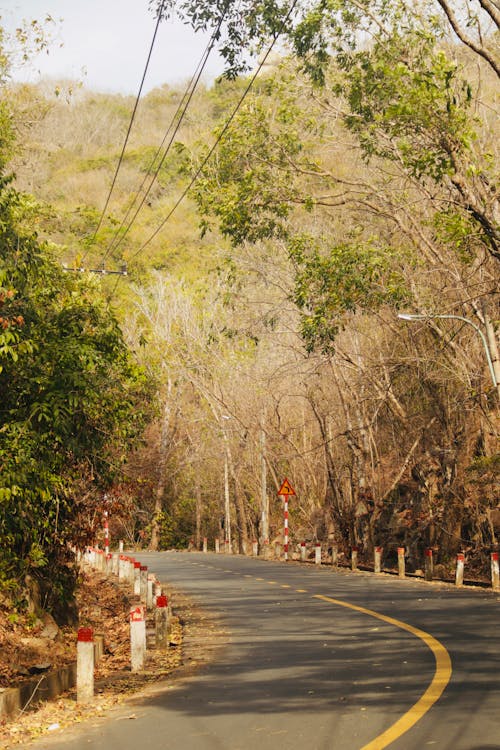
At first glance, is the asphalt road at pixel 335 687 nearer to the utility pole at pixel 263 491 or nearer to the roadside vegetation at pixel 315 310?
the roadside vegetation at pixel 315 310

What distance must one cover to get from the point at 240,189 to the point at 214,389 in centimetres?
2597

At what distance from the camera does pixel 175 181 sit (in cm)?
8306

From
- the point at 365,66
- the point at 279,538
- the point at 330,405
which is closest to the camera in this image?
the point at 365,66

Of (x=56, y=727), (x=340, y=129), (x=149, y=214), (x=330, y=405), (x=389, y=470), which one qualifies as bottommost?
(x=56, y=727)

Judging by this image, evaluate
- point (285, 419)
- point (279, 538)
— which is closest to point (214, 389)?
point (285, 419)

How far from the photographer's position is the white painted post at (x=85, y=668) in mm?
10406

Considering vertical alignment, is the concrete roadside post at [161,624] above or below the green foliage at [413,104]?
below

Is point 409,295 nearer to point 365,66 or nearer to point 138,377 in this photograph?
point 365,66

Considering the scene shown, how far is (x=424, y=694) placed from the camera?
926 cm

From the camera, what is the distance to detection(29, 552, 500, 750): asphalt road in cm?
786

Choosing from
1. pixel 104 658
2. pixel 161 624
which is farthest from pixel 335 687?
pixel 104 658

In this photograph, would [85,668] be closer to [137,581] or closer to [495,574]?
[137,581]

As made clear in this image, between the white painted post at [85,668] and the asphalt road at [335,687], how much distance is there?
0.66 m

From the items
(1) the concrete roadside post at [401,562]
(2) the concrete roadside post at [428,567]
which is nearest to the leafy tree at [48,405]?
(2) the concrete roadside post at [428,567]
